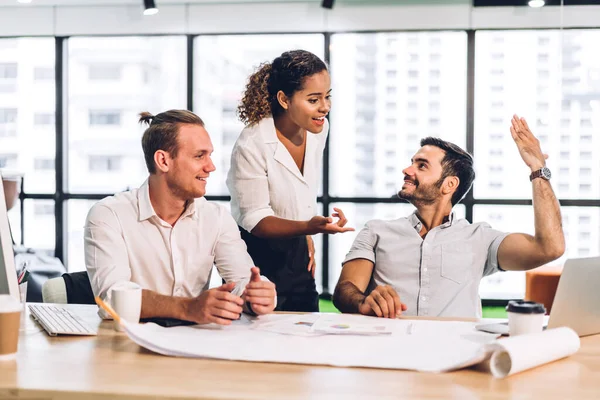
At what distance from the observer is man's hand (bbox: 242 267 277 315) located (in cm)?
203

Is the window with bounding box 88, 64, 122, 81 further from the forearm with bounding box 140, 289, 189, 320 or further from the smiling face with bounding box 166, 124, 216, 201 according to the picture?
the forearm with bounding box 140, 289, 189, 320

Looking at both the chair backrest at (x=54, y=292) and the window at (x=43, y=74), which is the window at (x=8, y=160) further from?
the chair backrest at (x=54, y=292)

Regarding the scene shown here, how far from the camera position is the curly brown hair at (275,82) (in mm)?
2918

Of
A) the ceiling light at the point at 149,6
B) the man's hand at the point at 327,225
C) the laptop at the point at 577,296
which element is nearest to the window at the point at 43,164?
the ceiling light at the point at 149,6

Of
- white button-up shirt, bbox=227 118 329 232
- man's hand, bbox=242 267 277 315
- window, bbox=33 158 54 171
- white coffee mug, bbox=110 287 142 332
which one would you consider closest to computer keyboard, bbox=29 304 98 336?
white coffee mug, bbox=110 287 142 332

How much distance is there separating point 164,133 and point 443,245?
1.10m

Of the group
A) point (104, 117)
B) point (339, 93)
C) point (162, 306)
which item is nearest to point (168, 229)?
point (162, 306)

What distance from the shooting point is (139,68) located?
6.61m

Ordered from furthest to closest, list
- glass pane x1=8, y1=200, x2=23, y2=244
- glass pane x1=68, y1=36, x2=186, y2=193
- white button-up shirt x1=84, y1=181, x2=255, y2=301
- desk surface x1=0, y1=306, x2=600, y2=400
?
glass pane x1=8, y1=200, x2=23, y2=244, glass pane x1=68, y1=36, x2=186, y2=193, white button-up shirt x1=84, y1=181, x2=255, y2=301, desk surface x1=0, y1=306, x2=600, y2=400

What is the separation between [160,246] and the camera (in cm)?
241

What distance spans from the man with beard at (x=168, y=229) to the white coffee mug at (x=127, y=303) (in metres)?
0.24

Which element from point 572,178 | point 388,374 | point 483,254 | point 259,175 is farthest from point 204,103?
point 388,374

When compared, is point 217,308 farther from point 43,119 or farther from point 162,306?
point 43,119

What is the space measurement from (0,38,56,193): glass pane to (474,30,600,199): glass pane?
391cm
